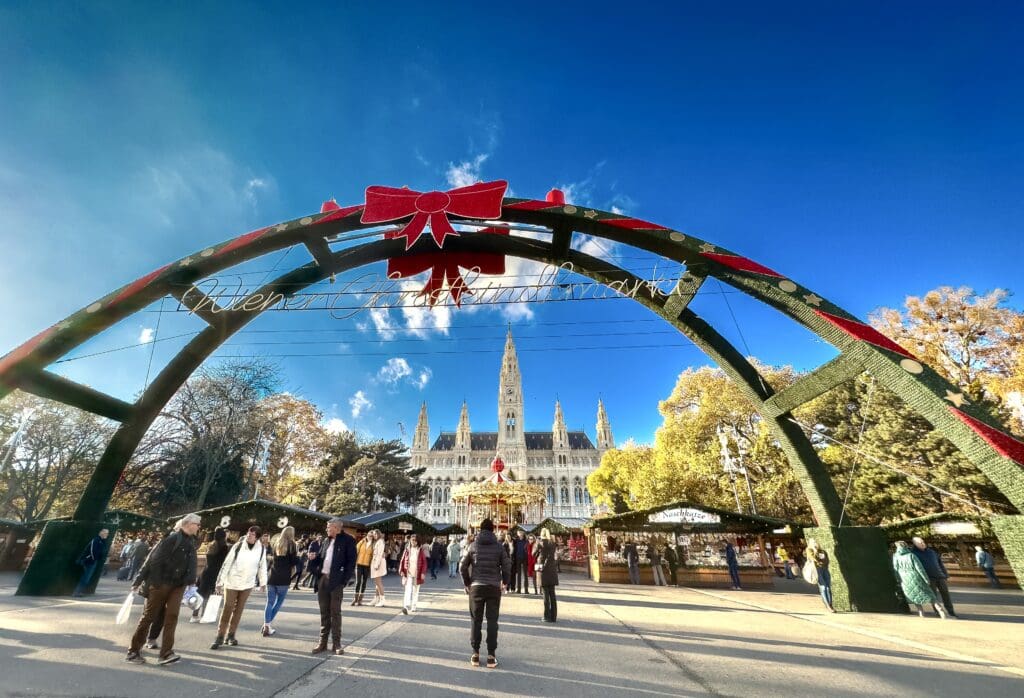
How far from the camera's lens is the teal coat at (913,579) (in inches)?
327

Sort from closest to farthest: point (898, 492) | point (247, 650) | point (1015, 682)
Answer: point (1015, 682) < point (247, 650) < point (898, 492)

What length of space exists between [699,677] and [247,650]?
16.8 feet

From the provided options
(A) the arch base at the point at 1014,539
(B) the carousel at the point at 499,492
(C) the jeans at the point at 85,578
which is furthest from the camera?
(B) the carousel at the point at 499,492

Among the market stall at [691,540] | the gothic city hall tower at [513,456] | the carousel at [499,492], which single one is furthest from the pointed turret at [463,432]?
the market stall at [691,540]

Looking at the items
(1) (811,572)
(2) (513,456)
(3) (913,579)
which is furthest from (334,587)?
(2) (513,456)

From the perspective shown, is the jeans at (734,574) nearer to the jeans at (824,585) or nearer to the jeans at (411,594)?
the jeans at (824,585)

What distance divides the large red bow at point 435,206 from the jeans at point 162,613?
603cm

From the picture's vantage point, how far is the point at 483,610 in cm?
500

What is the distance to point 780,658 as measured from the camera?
16.9 ft

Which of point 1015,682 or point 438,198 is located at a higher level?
point 438,198

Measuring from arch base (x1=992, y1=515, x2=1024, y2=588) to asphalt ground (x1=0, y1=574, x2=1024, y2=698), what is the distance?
107 centimetres

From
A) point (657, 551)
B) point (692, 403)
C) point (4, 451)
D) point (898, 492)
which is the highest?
point (692, 403)

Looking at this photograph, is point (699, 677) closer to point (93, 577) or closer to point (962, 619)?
point (962, 619)

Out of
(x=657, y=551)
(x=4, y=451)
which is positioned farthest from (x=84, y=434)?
(x=657, y=551)
